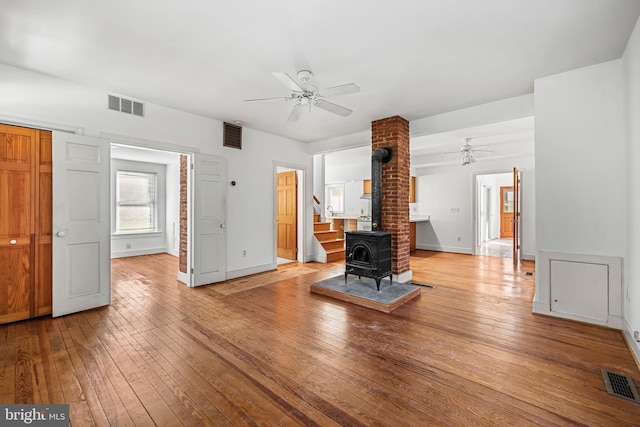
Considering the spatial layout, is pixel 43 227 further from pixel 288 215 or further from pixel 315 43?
pixel 288 215

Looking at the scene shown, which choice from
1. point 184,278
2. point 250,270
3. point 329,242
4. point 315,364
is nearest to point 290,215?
point 329,242

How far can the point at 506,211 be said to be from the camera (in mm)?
11234

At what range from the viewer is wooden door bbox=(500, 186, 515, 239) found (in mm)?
11055

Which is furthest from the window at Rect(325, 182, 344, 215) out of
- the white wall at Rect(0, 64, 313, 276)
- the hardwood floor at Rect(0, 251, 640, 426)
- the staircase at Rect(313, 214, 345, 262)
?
the hardwood floor at Rect(0, 251, 640, 426)

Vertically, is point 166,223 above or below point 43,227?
below

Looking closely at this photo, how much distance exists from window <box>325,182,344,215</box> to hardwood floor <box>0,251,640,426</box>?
6.53 meters

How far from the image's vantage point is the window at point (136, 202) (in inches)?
285

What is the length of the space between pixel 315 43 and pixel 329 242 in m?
4.93

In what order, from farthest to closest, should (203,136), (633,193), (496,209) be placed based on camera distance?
(496,209)
(203,136)
(633,193)

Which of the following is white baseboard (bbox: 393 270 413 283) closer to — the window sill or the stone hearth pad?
the stone hearth pad

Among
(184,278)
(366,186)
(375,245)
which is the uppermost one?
(366,186)

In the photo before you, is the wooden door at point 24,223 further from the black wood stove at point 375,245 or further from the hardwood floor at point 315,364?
the black wood stove at point 375,245

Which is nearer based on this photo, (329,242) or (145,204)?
(329,242)

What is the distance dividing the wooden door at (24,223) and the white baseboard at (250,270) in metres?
2.39
